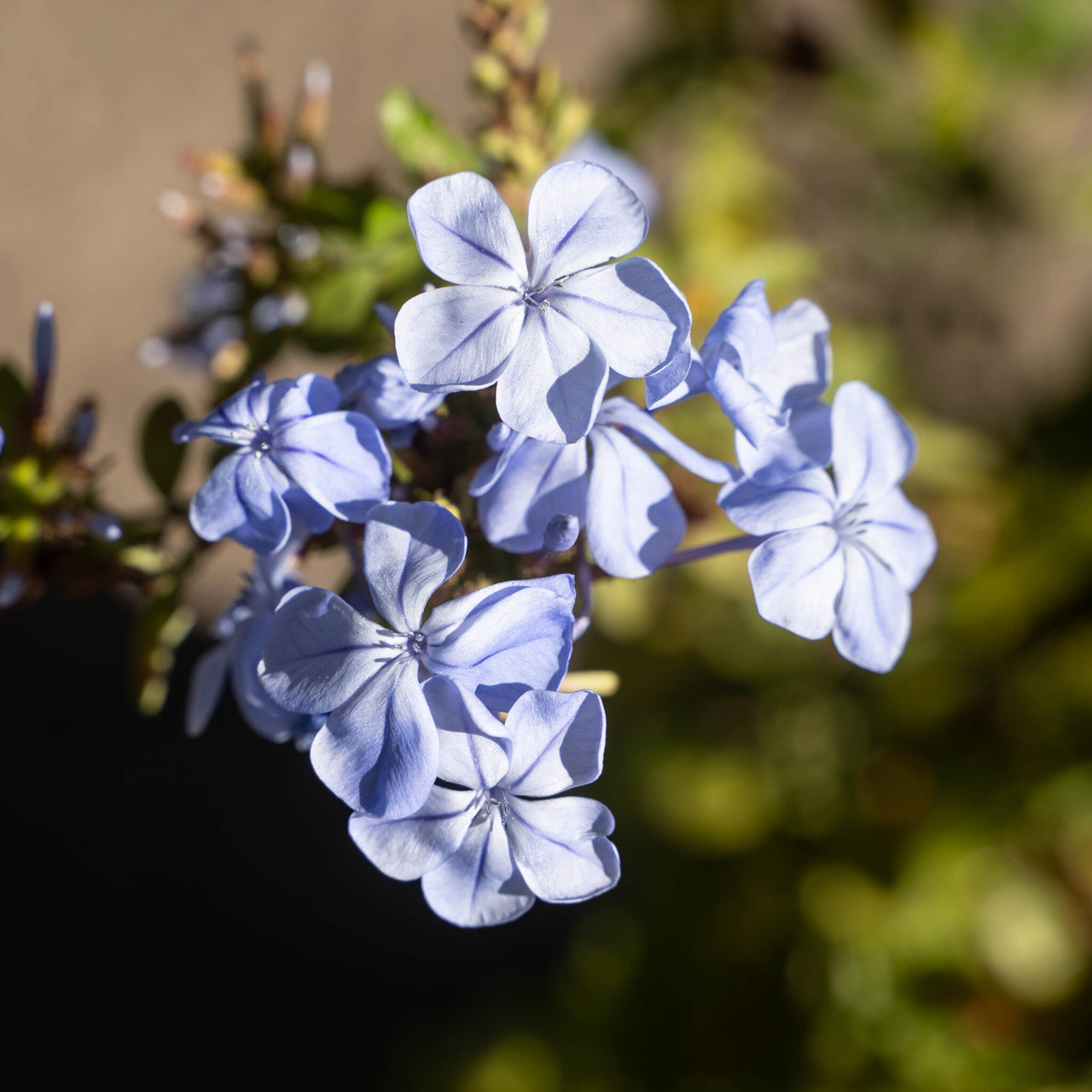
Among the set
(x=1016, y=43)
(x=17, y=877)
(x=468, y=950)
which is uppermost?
(x=1016, y=43)

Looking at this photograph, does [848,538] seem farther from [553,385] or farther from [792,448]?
[553,385]

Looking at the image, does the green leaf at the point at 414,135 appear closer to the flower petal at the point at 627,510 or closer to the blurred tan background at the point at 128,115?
the flower petal at the point at 627,510

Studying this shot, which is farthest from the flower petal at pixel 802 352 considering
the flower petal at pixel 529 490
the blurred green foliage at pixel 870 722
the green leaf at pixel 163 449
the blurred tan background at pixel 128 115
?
the blurred tan background at pixel 128 115

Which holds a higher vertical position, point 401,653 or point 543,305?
point 543,305

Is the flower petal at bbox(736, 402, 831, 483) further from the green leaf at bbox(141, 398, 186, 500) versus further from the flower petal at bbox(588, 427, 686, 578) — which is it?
the green leaf at bbox(141, 398, 186, 500)

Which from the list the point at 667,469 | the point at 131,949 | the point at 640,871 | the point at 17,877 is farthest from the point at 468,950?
the point at 667,469

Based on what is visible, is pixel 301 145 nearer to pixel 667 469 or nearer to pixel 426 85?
pixel 667 469

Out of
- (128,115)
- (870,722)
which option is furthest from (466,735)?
(128,115)
